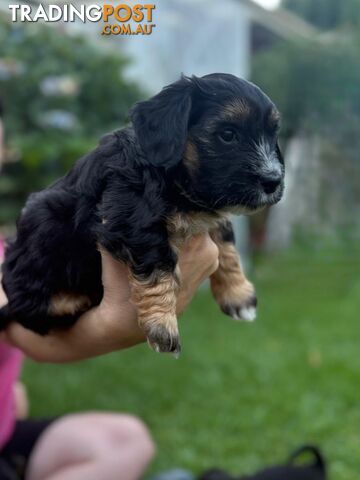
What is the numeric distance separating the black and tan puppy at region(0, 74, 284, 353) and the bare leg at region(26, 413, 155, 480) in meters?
2.02

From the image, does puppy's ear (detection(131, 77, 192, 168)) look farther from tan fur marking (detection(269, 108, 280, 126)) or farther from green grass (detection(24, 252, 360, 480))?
green grass (detection(24, 252, 360, 480))

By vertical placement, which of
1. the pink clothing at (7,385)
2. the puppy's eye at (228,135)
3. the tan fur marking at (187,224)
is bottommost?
the pink clothing at (7,385)

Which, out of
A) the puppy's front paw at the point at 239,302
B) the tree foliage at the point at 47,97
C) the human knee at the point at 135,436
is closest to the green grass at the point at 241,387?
the human knee at the point at 135,436

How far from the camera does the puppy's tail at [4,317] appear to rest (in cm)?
185

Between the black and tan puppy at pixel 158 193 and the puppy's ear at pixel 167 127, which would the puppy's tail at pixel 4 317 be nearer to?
the black and tan puppy at pixel 158 193

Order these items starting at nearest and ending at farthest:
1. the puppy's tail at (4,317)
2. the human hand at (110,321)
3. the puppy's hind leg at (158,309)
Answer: the puppy's hind leg at (158,309)
the human hand at (110,321)
the puppy's tail at (4,317)

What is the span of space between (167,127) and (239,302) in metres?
0.55

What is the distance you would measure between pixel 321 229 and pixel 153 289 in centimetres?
555

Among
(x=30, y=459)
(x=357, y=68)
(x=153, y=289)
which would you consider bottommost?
(x=30, y=459)

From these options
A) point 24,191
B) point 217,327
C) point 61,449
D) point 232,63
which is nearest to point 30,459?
point 61,449

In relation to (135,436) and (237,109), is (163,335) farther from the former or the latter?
(135,436)

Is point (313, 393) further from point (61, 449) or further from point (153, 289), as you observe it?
point (153, 289)

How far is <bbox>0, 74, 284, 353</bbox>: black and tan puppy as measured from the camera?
1.29 m

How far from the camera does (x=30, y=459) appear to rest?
3352 mm
